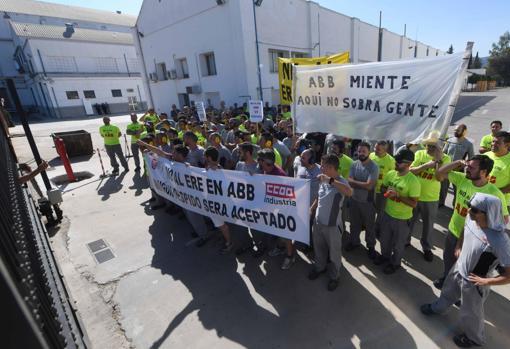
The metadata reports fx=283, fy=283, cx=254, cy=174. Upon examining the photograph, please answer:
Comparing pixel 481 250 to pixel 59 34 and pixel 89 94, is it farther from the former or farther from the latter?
pixel 59 34

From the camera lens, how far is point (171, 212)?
7.10 metres

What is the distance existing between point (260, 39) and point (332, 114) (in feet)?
49.2

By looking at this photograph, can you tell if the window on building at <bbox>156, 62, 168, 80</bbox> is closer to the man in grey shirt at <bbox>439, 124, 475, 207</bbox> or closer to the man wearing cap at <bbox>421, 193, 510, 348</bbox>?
the man in grey shirt at <bbox>439, 124, 475, 207</bbox>

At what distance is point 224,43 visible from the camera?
18531 millimetres

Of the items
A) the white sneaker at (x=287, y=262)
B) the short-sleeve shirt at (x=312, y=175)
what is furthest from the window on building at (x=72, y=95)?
the white sneaker at (x=287, y=262)

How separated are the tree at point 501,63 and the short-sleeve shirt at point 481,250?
77.4m

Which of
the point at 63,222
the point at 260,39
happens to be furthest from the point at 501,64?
the point at 63,222

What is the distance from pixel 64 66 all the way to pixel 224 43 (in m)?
30.9

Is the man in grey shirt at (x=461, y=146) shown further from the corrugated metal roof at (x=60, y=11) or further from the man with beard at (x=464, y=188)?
the corrugated metal roof at (x=60, y=11)

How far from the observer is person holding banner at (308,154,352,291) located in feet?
12.0

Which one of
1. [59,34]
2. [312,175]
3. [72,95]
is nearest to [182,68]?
[312,175]

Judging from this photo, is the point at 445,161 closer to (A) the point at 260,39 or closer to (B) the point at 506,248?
(B) the point at 506,248

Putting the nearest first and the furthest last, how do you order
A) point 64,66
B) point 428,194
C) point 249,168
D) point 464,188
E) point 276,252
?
1. point 464,188
2. point 428,194
3. point 249,168
4. point 276,252
5. point 64,66

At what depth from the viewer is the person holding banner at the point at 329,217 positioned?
3.66 metres
